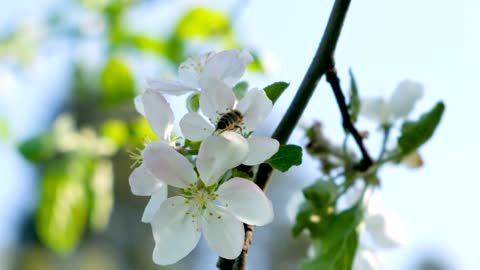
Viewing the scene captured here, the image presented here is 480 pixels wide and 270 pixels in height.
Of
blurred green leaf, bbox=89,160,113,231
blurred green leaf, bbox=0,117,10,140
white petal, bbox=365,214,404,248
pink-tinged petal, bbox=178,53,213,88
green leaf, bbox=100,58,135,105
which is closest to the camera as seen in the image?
pink-tinged petal, bbox=178,53,213,88

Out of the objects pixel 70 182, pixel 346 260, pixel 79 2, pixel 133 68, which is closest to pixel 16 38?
pixel 79 2

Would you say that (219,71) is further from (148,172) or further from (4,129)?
(4,129)

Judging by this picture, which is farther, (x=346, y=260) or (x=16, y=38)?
(x=16, y=38)

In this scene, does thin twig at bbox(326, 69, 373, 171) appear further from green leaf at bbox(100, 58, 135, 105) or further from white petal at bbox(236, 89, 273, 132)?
green leaf at bbox(100, 58, 135, 105)

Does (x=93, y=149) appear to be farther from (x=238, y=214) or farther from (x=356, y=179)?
(x=238, y=214)

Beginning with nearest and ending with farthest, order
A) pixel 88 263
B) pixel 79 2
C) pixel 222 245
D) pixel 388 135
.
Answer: pixel 222 245 → pixel 388 135 → pixel 79 2 → pixel 88 263

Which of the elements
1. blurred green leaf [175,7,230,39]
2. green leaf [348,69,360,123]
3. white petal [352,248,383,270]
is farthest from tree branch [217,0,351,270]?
blurred green leaf [175,7,230,39]

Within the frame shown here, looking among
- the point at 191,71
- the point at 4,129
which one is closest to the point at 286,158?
the point at 191,71
